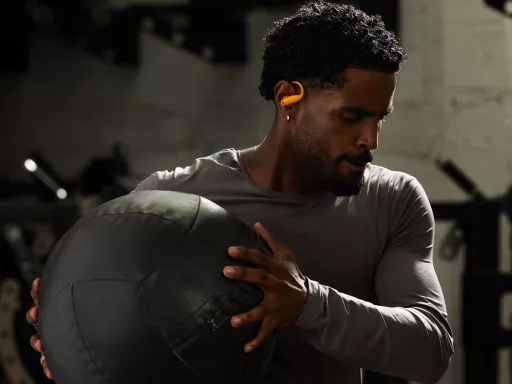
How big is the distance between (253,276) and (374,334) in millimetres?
237

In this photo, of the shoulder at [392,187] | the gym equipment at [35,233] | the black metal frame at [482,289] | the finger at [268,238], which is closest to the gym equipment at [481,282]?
the black metal frame at [482,289]

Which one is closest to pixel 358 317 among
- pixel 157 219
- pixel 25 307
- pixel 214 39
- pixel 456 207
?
pixel 157 219

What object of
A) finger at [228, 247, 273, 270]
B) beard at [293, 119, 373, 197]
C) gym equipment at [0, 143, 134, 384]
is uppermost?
beard at [293, 119, 373, 197]

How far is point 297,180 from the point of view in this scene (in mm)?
1559

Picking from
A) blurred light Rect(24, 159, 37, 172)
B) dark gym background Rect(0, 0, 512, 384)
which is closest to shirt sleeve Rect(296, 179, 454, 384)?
dark gym background Rect(0, 0, 512, 384)

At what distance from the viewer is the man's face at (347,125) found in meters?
1.41

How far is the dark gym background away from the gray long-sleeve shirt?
1259 mm

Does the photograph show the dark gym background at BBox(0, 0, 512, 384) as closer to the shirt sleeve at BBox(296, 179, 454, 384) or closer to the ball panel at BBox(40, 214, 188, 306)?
the shirt sleeve at BBox(296, 179, 454, 384)

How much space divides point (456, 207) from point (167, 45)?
1822mm

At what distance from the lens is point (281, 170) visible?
5.14 feet

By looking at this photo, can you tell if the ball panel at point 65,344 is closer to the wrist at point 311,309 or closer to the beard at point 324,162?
the wrist at point 311,309

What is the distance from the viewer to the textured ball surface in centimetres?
120

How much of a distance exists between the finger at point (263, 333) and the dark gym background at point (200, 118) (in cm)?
154

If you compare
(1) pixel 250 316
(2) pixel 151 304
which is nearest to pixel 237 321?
(1) pixel 250 316
